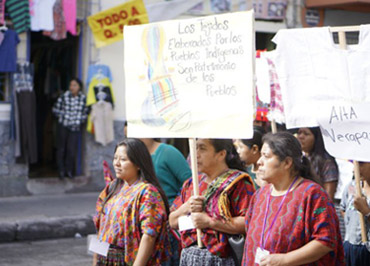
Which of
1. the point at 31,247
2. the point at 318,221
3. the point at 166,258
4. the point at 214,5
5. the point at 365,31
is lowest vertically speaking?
the point at 31,247

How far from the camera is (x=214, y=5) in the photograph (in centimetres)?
1345

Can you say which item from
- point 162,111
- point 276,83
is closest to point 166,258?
point 162,111

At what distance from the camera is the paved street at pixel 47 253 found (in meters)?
7.81

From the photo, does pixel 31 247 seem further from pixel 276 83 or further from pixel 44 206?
pixel 276 83

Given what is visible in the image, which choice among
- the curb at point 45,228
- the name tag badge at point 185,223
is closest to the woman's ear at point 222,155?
the name tag badge at point 185,223

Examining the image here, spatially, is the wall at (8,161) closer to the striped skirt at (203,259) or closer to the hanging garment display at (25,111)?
the hanging garment display at (25,111)

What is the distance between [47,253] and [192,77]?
4627 millimetres

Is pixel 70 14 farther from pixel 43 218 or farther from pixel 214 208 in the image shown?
pixel 214 208

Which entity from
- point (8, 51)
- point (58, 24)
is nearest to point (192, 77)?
point (8, 51)

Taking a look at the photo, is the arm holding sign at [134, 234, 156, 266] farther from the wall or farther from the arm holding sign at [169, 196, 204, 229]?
the wall

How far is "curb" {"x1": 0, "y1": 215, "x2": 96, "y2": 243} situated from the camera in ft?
30.2

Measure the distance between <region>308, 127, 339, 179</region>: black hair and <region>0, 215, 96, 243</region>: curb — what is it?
13.9 feet

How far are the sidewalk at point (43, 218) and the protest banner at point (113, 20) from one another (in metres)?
2.74

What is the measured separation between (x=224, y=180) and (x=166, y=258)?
0.66 meters
